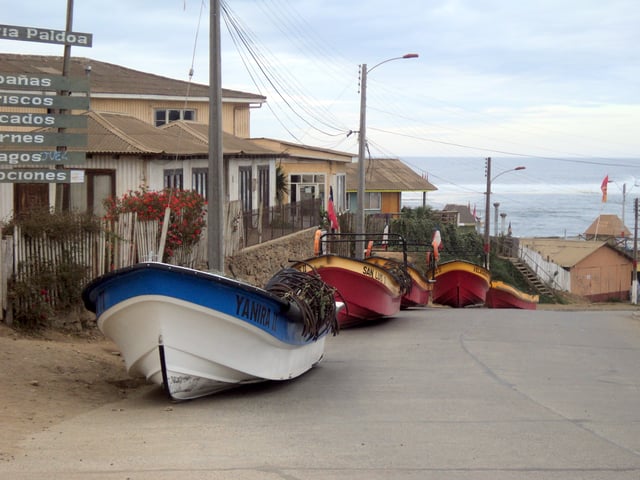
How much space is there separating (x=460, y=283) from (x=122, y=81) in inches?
624

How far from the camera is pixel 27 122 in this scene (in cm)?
1352

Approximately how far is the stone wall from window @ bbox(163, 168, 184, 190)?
2.83 m

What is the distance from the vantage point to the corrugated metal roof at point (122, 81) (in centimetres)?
3425

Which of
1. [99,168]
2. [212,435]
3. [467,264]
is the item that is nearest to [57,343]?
[212,435]

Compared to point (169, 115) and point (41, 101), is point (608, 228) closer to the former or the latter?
point (169, 115)

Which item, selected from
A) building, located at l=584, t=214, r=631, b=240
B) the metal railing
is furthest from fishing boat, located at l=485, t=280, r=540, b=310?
building, located at l=584, t=214, r=631, b=240

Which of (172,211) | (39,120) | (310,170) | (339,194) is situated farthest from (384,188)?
(39,120)

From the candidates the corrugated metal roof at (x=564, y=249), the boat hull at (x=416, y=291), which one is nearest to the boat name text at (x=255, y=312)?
the boat hull at (x=416, y=291)

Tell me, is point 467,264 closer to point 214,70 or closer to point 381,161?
point 214,70

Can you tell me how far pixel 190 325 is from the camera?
33.4 feet

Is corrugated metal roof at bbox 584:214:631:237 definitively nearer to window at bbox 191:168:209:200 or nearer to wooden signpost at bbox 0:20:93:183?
window at bbox 191:168:209:200

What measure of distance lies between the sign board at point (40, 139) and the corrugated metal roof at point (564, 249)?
145ft

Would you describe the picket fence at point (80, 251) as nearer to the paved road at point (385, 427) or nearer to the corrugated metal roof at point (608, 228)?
the paved road at point (385, 427)

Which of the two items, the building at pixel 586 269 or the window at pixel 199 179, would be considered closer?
the window at pixel 199 179
